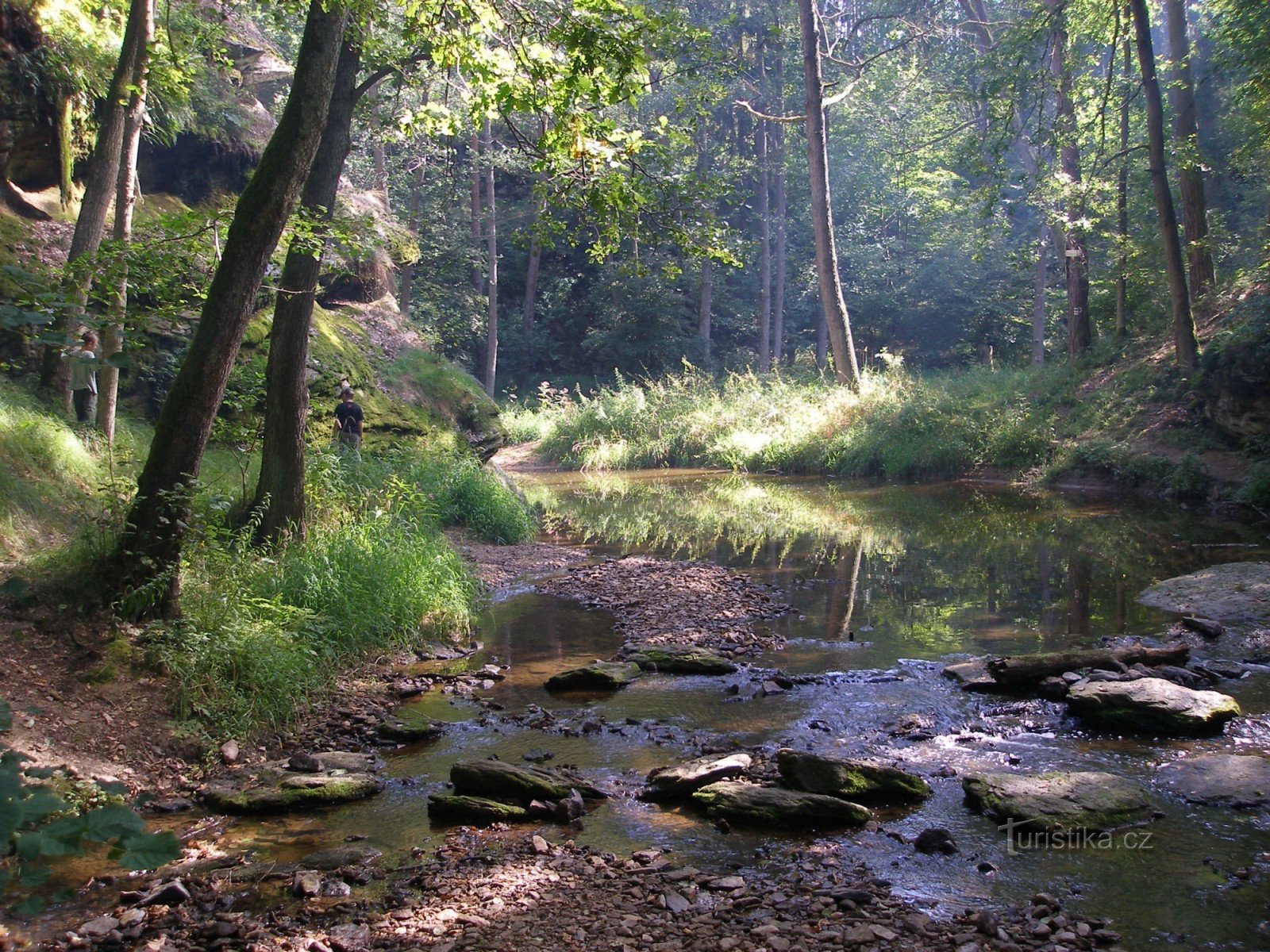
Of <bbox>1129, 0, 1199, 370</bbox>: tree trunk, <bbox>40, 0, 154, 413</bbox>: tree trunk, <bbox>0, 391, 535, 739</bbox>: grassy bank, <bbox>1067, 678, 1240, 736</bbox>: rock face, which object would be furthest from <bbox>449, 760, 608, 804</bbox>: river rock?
<bbox>1129, 0, 1199, 370</bbox>: tree trunk

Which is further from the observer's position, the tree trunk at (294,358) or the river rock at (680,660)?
the tree trunk at (294,358)

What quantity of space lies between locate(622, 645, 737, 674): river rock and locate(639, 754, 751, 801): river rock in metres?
2.12

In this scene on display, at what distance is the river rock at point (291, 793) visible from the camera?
16.4 feet

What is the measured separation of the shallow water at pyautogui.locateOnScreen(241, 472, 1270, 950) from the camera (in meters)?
4.14

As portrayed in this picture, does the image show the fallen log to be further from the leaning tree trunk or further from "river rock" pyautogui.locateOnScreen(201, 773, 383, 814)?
the leaning tree trunk

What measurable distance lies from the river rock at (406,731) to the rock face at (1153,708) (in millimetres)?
4408

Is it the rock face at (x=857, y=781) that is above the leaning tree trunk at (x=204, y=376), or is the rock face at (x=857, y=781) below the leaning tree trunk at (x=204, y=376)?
below

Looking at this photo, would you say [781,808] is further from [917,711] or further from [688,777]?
[917,711]

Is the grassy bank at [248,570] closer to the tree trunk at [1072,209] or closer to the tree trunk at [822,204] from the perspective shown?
the tree trunk at [822,204]

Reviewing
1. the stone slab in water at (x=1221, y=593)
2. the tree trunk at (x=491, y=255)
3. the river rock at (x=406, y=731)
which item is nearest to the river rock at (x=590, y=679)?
the river rock at (x=406, y=731)

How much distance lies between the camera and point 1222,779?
16.2ft

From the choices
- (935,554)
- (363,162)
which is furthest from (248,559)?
(363,162)

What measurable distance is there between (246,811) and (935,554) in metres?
9.68

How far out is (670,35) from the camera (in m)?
9.80
